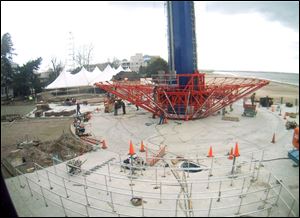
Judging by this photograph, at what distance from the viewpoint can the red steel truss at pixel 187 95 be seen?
1445cm

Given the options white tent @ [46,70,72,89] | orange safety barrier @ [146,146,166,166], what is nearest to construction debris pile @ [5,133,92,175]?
orange safety barrier @ [146,146,166,166]

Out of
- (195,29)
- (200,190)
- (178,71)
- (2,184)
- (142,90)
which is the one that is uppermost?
(195,29)

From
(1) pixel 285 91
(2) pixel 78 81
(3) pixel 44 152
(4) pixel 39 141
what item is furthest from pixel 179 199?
(2) pixel 78 81

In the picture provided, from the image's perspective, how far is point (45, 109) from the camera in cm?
2306

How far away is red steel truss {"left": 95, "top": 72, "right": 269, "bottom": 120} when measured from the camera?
14.4 m

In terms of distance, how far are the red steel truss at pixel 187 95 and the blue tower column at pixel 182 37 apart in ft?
2.43

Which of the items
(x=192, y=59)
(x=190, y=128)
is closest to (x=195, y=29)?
(x=192, y=59)

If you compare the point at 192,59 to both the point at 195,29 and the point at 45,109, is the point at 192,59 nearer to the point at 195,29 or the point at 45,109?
the point at 195,29

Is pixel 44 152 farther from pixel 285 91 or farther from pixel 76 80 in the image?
pixel 76 80

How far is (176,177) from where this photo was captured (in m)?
7.26

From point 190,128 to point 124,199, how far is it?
8.07 meters

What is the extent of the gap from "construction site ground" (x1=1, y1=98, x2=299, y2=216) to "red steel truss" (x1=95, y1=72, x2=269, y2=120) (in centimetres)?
98

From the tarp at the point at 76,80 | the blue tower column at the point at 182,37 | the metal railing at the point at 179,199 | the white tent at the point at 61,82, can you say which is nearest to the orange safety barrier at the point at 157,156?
the metal railing at the point at 179,199

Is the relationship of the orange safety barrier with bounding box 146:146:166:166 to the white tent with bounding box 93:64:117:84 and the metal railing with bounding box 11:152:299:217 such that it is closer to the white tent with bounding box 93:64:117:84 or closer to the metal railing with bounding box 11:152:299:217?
the metal railing with bounding box 11:152:299:217
